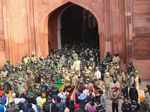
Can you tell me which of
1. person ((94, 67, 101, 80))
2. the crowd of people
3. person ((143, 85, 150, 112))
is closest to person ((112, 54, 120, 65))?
the crowd of people

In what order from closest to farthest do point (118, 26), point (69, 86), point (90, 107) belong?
point (90, 107) → point (69, 86) → point (118, 26)

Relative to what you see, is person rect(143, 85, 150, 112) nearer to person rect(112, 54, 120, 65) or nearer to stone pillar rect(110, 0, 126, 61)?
person rect(112, 54, 120, 65)

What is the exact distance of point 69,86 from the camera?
1692 centimetres

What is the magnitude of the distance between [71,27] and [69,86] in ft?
34.0

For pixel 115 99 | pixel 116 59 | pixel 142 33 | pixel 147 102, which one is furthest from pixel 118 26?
pixel 147 102

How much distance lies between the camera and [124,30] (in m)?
22.2

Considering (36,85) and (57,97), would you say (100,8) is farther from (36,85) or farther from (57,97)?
(57,97)

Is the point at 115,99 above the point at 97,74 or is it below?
below

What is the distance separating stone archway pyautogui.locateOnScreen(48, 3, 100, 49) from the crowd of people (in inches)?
104

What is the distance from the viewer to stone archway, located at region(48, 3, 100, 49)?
80.8 feet

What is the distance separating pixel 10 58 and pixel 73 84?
20.3 feet

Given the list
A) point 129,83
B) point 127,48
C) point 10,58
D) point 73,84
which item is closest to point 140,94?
point 129,83

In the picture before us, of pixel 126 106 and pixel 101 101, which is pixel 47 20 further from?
pixel 126 106

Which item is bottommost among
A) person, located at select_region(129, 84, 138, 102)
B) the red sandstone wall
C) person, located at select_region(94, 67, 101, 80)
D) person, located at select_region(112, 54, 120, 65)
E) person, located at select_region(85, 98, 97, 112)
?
person, located at select_region(85, 98, 97, 112)
